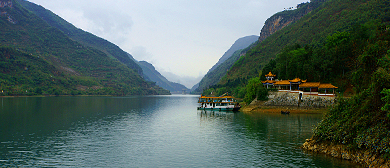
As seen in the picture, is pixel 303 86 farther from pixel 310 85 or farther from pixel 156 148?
pixel 156 148

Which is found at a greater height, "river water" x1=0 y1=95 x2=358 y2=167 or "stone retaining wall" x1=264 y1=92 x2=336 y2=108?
"stone retaining wall" x1=264 y1=92 x2=336 y2=108

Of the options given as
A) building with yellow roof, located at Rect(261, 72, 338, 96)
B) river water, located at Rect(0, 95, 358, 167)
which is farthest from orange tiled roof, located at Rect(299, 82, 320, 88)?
river water, located at Rect(0, 95, 358, 167)

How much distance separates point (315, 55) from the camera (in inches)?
3863

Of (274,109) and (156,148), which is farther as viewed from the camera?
(274,109)

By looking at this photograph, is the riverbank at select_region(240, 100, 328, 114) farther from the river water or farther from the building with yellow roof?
the river water

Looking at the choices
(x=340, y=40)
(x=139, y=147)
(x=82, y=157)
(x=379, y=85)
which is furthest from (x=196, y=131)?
(x=340, y=40)

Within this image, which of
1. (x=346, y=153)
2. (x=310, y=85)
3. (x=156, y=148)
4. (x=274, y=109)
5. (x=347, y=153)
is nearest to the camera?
(x=347, y=153)

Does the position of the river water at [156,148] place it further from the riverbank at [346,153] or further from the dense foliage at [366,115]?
the dense foliage at [366,115]

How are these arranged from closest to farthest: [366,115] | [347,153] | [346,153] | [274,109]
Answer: [366,115] < [347,153] < [346,153] < [274,109]

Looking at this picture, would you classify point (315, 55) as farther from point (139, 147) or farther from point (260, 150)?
point (139, 147)

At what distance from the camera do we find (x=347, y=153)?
29.9 m


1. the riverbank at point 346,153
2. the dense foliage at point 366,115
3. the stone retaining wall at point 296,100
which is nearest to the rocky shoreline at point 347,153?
the riverbank at point 346,153

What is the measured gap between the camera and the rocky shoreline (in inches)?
1006

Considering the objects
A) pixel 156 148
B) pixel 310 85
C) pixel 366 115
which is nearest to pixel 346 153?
pixel 366 115
